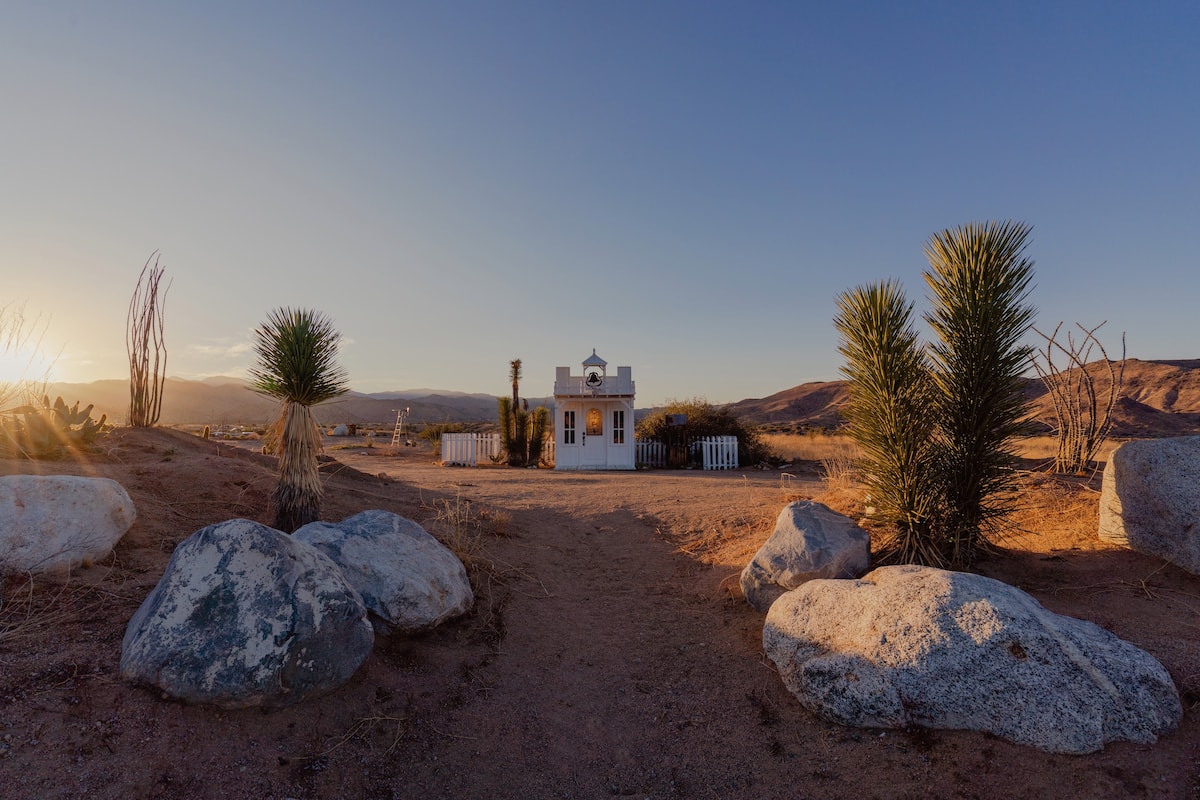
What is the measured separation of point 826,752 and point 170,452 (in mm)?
8015

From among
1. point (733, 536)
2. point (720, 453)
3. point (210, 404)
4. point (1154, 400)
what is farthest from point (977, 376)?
point (210, 404)

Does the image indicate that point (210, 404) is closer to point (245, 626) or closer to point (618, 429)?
point (618, 429)

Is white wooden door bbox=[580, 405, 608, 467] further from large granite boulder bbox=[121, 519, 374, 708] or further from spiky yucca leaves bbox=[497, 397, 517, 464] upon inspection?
large granite boulder bbox=[121, 519, 374, 708]

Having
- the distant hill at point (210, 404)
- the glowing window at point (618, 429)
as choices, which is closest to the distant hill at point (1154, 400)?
the glowing window at point (618, 429)

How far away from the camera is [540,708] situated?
162 inches

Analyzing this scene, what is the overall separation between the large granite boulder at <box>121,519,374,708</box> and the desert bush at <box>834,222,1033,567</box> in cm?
459

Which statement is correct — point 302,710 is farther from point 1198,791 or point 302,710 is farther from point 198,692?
point 1198,791

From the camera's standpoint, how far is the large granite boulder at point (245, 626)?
10.6 ft

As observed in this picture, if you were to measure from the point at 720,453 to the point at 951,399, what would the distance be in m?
14.5

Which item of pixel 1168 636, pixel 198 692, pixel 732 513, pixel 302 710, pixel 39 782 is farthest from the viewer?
pixel 732 513

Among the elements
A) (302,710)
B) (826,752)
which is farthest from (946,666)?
(302,710)

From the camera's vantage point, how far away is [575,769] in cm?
357

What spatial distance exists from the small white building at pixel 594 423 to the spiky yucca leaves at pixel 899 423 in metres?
Answer: 14.3

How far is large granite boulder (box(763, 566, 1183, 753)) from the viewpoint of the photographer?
3248 mm
